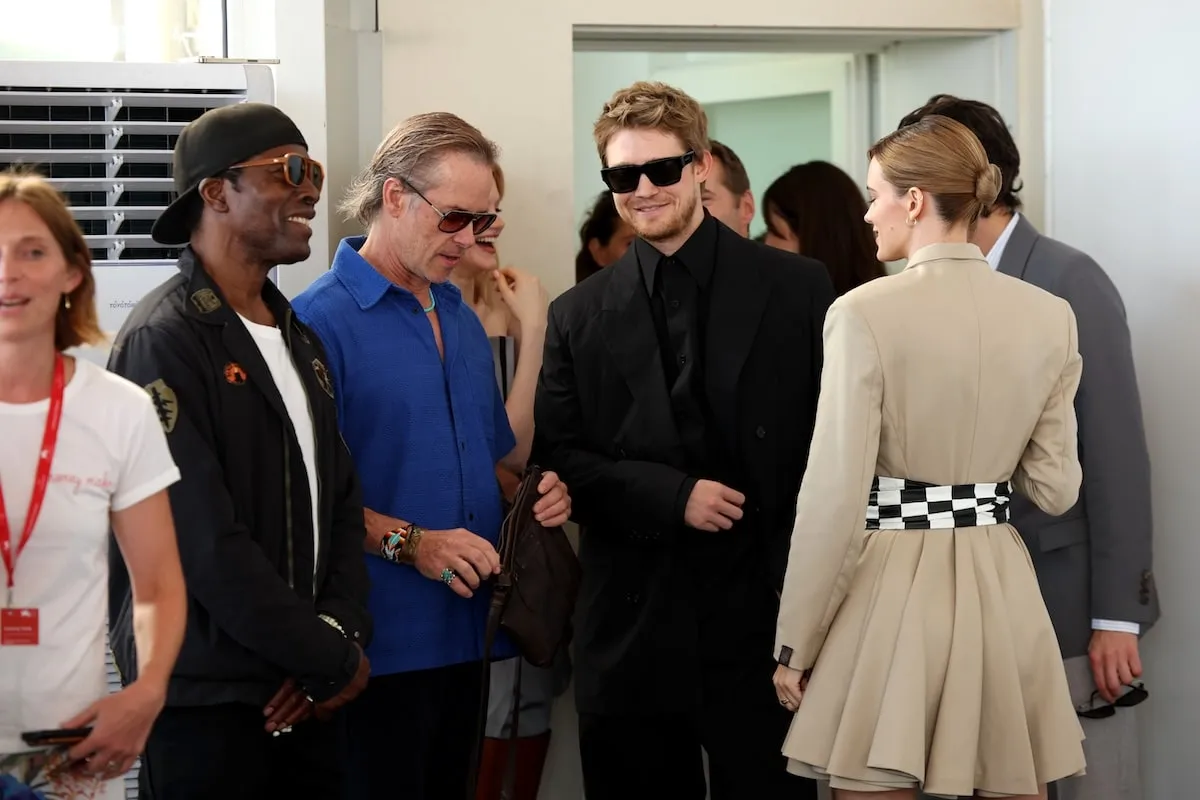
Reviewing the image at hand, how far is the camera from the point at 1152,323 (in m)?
3.29

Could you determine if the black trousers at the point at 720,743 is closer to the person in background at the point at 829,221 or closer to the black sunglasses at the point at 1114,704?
the black sunglasses at the point at 1114,704

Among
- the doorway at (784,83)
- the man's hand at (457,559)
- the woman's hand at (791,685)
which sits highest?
the doorway at (784,83)

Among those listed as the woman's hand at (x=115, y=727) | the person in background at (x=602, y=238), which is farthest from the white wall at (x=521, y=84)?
the woman's hand at (x=115, y=727)

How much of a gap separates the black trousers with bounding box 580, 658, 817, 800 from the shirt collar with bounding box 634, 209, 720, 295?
79 cm

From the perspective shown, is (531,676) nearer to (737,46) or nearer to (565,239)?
(565,239)

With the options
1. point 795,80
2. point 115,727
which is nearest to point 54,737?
point 115,727

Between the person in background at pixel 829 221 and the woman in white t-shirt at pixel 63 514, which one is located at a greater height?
the person in background at pixel 829 221

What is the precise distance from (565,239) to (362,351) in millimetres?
1176

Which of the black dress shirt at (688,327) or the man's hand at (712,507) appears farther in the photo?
the black dress shirt at (688,327)

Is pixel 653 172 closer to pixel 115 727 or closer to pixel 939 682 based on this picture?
pixel 939 682

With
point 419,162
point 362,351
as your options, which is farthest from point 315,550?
point 419,162

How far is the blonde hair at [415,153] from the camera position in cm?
261

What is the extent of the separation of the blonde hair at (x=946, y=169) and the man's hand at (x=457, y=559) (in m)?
0.99

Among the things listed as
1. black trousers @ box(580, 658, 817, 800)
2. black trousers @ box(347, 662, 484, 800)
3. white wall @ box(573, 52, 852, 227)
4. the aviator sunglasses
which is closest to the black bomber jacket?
the aviator sunglasses
